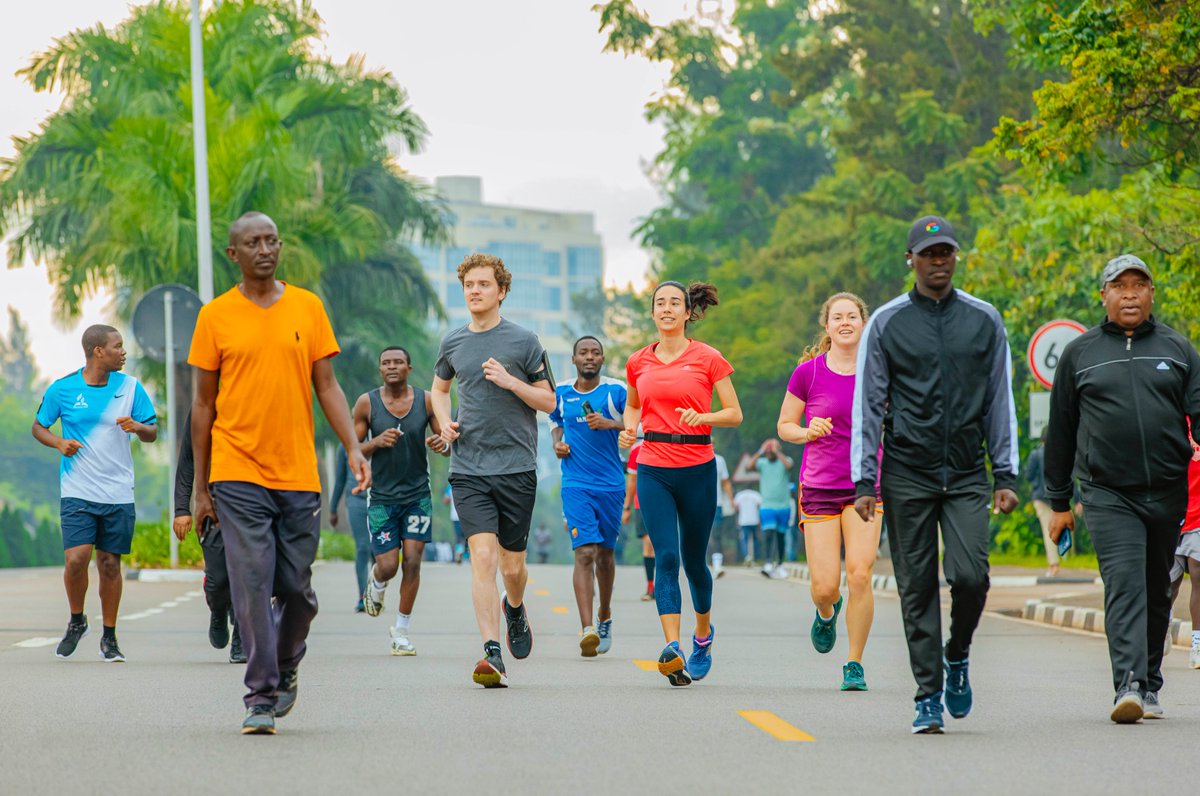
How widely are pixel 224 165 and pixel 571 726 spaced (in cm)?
2651

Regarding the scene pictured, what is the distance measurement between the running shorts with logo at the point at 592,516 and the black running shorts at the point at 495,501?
2492mm

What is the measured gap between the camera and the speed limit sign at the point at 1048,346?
829 inches

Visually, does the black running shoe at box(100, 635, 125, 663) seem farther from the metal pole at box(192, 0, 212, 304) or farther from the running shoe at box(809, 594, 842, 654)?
the metal pole at box(192, 0, 212, 304)

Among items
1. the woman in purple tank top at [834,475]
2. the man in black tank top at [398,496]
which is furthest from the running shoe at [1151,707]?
the man in black tank top at [398,496]

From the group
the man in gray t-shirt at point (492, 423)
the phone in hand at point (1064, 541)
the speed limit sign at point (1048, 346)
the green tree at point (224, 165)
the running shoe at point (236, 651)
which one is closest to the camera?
the phone in hand at point (1064, 541)

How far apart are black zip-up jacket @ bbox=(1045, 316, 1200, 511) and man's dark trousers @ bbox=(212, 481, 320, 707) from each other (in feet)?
10.5

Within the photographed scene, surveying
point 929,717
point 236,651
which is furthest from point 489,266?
point 929,717

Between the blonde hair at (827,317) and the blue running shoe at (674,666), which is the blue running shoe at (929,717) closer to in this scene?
the blue running shoe at (674,666)

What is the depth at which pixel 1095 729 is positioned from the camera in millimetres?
8711

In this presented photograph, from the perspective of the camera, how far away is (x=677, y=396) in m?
11.0

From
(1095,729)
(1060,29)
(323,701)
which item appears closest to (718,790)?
(1095,729)

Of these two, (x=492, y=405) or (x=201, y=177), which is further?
(x=201, y=177)

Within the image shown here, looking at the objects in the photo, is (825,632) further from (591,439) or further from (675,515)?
(591,439)

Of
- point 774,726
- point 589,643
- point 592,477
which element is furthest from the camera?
point 592,477
